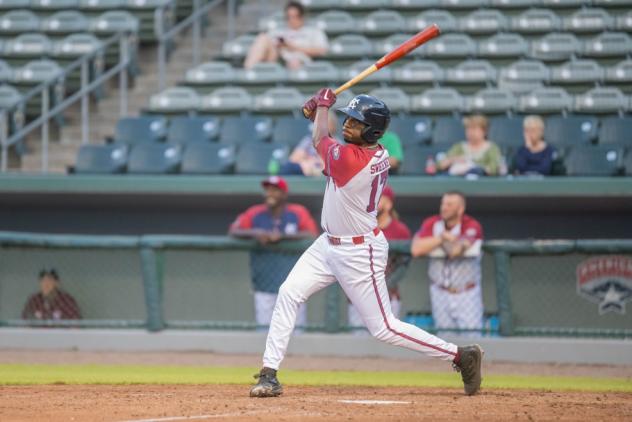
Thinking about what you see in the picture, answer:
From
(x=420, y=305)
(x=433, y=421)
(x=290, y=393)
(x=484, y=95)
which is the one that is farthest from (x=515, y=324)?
(x=433, y=421)

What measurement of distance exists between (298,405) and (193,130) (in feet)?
20.4

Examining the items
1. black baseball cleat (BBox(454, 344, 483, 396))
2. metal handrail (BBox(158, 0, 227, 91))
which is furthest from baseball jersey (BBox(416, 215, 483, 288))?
metal handrail (BBox(158, 0, 227, 91))

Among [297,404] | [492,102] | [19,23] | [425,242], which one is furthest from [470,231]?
[19,23]

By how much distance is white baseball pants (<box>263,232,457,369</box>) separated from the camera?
21.4 feet

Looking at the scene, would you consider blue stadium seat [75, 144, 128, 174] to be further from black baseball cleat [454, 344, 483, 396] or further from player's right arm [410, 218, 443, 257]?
black baseball cleat [454, 344, 483, 396]

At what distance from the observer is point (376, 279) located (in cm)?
654

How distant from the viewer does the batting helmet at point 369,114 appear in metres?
6.38

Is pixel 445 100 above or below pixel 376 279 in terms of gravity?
above

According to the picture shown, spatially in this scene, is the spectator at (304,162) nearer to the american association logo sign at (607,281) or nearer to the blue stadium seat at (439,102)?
the blue stadium seat at (439,102)

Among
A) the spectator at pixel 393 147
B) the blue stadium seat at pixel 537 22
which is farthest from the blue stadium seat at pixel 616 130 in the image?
the blue stadium seat at pixel 537 22

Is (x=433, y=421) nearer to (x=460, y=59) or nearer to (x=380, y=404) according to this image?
(x=380, y=404)

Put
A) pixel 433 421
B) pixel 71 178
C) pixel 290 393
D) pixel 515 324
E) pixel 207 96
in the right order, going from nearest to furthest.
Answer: pixel 433 421
pixel 290 393
pixel 515 324
pixel 71 178
pixel 207 96

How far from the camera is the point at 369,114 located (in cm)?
638

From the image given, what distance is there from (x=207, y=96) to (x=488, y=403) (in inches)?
280
